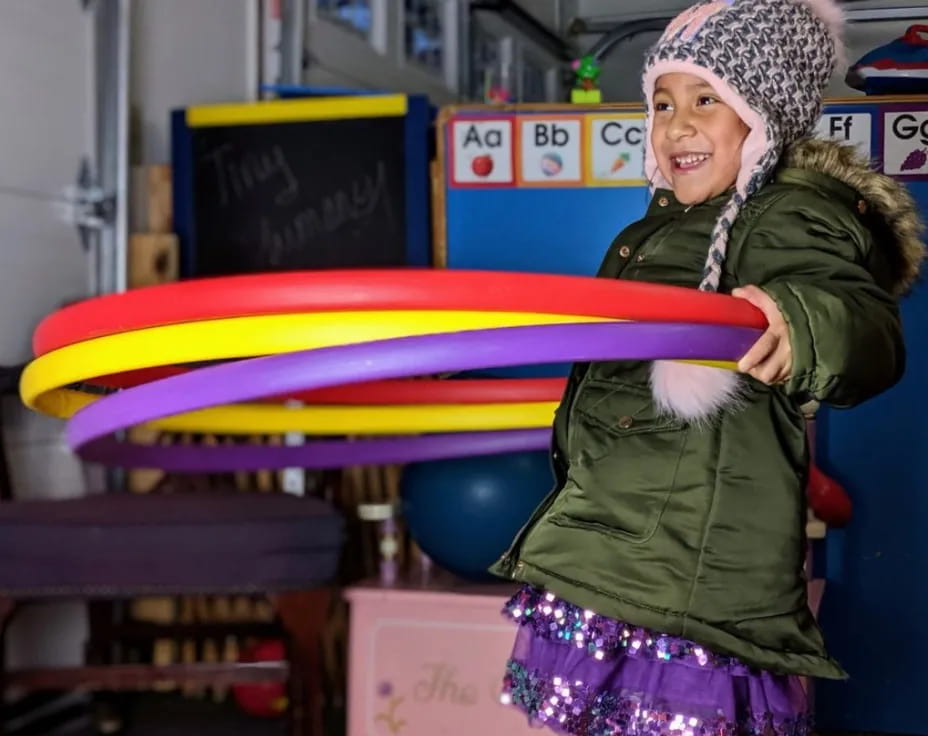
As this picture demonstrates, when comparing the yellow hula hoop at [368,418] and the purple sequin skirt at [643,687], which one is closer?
the purple sequin skirt at [643,687]

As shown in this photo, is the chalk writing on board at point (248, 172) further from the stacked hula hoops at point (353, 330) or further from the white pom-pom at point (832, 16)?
the white pom-pom at point (832, 16)

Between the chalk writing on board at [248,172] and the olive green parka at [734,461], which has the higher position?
the chalk writing on board at [248,172]

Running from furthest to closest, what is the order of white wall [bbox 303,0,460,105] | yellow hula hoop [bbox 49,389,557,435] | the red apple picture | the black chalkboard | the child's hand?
white wall [bbox 303,0,460,105] → the black chalkboard → the red apple picture → yellow hula hoop [bbox 49,389,557,435] → the child's hand

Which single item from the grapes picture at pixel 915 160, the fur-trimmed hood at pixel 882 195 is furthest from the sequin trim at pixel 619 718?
the grapes picture at pixel 915 160

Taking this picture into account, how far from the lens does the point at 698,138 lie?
3.02 feet

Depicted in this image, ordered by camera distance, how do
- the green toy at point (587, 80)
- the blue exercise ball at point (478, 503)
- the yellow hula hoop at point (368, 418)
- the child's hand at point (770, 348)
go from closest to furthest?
the child's hand at point (770, 348)
the green toy at point (587, 80)
the yellow hula hoop at point (368, 418)
the blue exercise ball at point (478, 503)

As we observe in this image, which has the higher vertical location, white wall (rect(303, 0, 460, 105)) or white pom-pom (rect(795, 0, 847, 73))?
white wall (rect(303, 0, 460, 105))

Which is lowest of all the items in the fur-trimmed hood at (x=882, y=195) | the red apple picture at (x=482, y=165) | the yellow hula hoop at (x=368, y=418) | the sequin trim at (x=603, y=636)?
the sequin trim at (x=603, y=636)

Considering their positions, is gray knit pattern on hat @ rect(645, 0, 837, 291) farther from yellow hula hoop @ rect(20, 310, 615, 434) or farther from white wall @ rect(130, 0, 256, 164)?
white wall @ rect(130, 0, 256, 164)

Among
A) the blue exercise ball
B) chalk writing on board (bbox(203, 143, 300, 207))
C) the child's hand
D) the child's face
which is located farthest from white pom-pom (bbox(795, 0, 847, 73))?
chalk writing on board (bbox(203, 143, 300, 207))

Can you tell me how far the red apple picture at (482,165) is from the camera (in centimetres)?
166

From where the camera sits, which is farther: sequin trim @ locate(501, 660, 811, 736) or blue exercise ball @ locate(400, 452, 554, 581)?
blue exercise ball @ locate(400, 452, 554, 581)

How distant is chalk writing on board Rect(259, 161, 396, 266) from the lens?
1.94m

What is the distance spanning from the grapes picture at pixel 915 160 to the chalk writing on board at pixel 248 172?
102cm
